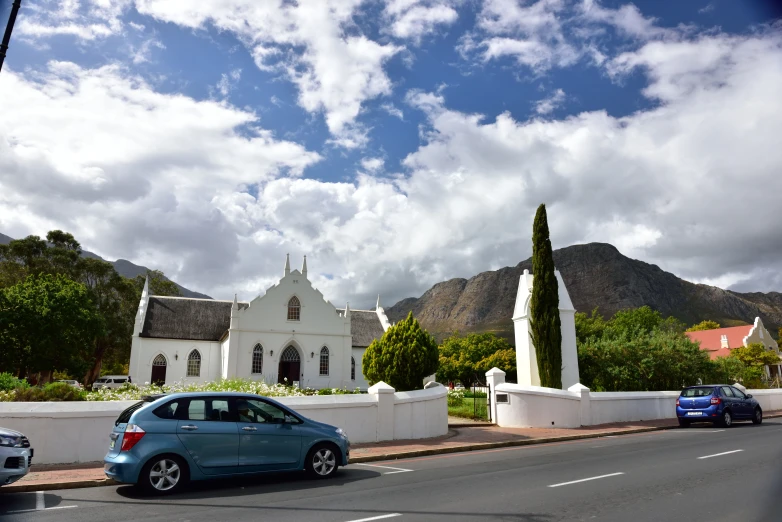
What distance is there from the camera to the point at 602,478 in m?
9.45

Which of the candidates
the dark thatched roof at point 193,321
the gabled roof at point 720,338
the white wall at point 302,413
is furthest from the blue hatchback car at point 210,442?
the gabled roof at point 720,338

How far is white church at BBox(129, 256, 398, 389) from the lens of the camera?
40.0 meters

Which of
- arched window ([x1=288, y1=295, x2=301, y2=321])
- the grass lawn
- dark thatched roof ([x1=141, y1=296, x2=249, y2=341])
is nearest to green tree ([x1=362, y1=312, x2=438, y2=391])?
the grass lawn

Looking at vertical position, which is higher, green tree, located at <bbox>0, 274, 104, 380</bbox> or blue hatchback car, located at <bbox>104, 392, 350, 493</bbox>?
green tree, located at <bbox>0, 274, 104, 380</bbox>

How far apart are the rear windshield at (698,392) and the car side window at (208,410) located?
17.5 metres

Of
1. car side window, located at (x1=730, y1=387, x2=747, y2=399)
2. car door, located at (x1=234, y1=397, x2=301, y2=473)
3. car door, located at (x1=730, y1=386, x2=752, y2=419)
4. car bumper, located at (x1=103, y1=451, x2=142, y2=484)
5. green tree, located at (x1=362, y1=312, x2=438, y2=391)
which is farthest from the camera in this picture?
car side window, located at (x1=730, y1=387, x2=747, y2=399)

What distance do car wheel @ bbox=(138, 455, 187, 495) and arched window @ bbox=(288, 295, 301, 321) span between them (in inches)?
1314

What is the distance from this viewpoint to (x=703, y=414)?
1908 cm

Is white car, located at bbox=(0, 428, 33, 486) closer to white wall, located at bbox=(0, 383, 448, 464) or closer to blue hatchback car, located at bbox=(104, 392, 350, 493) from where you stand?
blue hatchback car, located at bbox=(104, 392, 350, 493)

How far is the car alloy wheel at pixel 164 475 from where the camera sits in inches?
334

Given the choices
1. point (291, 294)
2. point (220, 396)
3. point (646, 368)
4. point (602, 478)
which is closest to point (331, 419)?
point (220, 396)

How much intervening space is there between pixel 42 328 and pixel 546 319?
32.1 meters

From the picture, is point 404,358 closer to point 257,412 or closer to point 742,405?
point 257,412

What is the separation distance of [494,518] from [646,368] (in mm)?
21914
